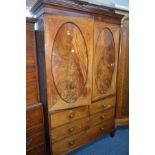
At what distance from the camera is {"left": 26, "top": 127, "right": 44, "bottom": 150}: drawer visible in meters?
1.45

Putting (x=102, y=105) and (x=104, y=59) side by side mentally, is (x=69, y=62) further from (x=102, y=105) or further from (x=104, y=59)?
(x=102, y=105)

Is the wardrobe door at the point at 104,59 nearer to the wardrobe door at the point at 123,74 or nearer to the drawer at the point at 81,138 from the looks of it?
the wardrobe door at the point at 123,74

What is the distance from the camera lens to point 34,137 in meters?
1.50

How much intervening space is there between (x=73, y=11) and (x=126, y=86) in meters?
1.46

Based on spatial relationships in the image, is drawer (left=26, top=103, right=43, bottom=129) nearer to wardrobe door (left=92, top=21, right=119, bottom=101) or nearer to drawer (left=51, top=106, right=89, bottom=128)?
drawer (left=51, top=106, right=89, bottom=128)

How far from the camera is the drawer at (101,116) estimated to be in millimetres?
1861

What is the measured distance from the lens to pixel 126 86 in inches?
93.7

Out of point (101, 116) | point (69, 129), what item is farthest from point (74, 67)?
point (101, 116)

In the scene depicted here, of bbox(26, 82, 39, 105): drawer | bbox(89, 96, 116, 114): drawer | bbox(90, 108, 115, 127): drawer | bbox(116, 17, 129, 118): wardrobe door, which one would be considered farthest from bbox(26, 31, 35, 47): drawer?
bbox(116, 17, 129, 118): wardrobe door

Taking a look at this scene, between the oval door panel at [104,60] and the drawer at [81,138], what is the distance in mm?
493

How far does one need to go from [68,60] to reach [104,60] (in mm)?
541

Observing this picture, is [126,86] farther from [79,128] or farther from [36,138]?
[36,138]

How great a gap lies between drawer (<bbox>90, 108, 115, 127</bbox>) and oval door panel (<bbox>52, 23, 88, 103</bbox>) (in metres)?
0.43
